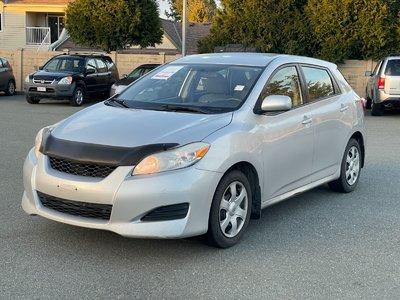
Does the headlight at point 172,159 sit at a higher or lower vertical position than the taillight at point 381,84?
higher

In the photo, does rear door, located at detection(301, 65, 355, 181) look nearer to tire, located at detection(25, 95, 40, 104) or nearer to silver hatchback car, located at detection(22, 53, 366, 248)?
silver hatchback car, located at detection(22, 53, 366, 248)

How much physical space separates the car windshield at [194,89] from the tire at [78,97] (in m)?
13.0

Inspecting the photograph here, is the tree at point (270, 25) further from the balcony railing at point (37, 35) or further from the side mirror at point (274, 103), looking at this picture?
the balcony railing at point (37, 35)

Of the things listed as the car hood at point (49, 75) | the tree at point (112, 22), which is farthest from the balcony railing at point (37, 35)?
the car hood at point (49, 75)

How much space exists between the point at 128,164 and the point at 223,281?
114 centimetres

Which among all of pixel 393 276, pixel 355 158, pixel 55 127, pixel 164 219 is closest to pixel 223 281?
pixel 164 219

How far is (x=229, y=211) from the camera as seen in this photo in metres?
4.75

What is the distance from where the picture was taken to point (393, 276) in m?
4.29

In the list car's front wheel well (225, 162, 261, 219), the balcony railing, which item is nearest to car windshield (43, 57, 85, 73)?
car's front wheel well (225, 162, 261, 219)

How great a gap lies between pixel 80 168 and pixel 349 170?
3.75 meters

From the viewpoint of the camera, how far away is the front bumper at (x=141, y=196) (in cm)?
420

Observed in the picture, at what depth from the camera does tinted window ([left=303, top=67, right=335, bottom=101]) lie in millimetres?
6121

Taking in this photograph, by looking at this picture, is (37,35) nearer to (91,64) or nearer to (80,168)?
(91,64)

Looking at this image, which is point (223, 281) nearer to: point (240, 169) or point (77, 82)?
point (240, 169)
